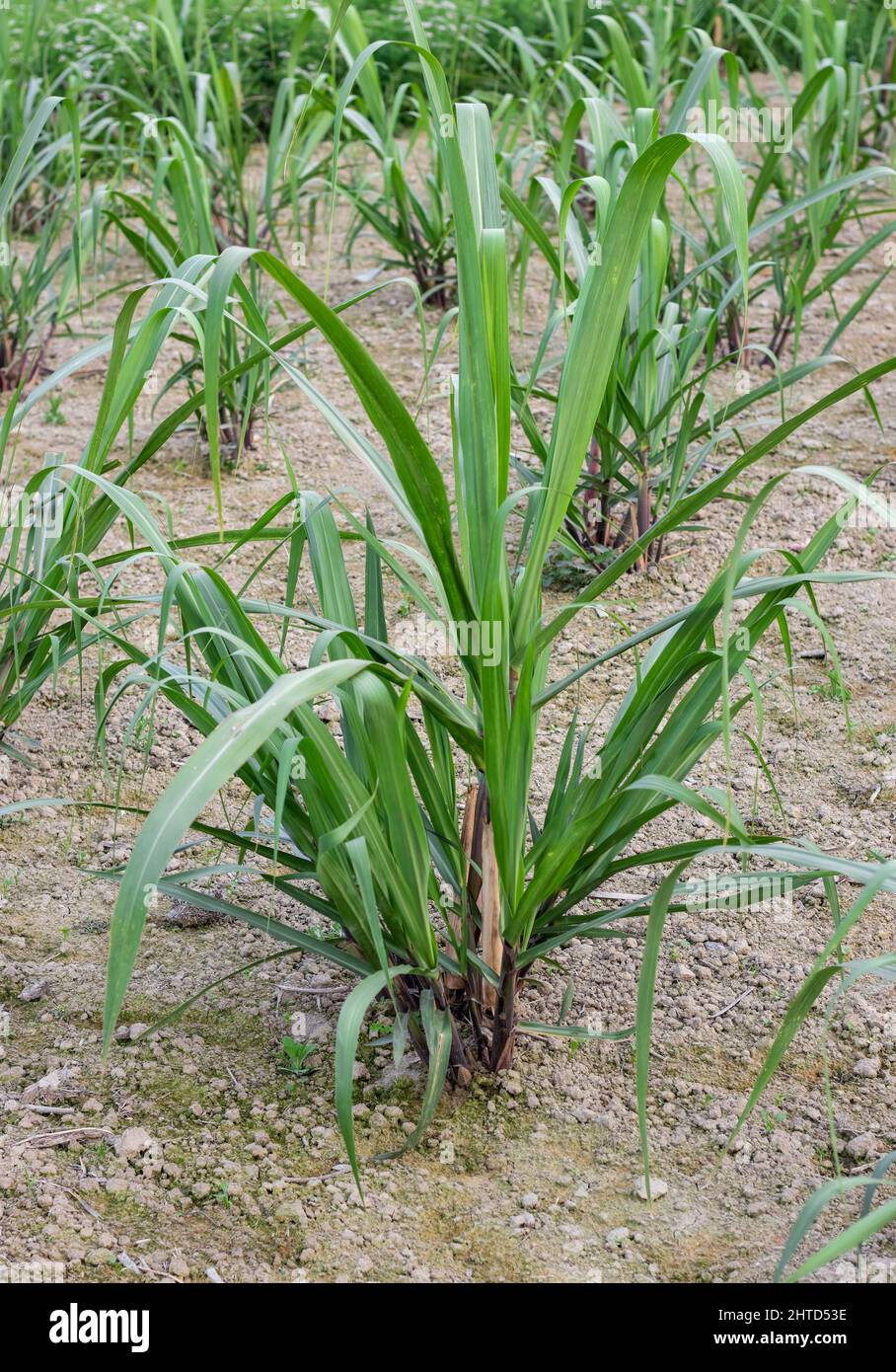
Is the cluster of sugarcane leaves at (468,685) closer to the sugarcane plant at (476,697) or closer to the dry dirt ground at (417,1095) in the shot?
the sugarcane plant at (476,697)

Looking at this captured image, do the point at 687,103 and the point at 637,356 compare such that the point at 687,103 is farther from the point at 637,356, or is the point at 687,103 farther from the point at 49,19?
the point at 49,19

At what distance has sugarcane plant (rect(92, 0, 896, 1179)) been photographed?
109cm

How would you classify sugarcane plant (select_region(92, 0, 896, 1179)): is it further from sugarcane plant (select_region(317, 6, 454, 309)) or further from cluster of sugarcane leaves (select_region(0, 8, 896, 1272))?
sugarcane plant (select_region(317, 6, 454, 309))

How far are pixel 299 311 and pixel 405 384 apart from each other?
20.7 inches

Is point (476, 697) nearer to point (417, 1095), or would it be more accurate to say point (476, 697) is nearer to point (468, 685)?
point (468, 685)

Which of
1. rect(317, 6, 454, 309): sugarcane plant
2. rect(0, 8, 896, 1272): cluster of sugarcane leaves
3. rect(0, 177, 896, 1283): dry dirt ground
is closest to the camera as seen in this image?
rect(0, 8, 896, 1272): cluster of sugarcane leaves

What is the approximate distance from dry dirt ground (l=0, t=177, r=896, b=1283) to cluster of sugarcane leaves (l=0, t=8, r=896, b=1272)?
0.11 m

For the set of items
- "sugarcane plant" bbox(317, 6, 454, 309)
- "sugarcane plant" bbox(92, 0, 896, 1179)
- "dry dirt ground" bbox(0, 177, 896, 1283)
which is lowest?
"dry dirt ground" bbox(0, 177, 896, 1283)

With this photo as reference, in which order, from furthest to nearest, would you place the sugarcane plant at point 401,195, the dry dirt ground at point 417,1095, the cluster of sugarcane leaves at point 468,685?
1. the sugarcane plant at point 401,195
2. the dry dirt ground at point 417,1095
3. the cluster of sugarcane leaves at point 468,685

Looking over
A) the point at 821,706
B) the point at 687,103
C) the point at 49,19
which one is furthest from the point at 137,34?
the point at 821,706

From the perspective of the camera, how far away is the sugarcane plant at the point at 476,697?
3.56 ft

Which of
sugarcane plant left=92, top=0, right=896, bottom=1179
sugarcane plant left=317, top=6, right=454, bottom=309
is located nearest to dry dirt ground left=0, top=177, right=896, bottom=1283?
sugarcane plant left=92, top=0, right=896, bottom=1179

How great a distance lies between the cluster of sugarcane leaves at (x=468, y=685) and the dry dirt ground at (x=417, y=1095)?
0.35 ft

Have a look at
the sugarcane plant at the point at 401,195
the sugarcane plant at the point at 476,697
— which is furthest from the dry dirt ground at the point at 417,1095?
the sugarcane plant at the point at 401,195
